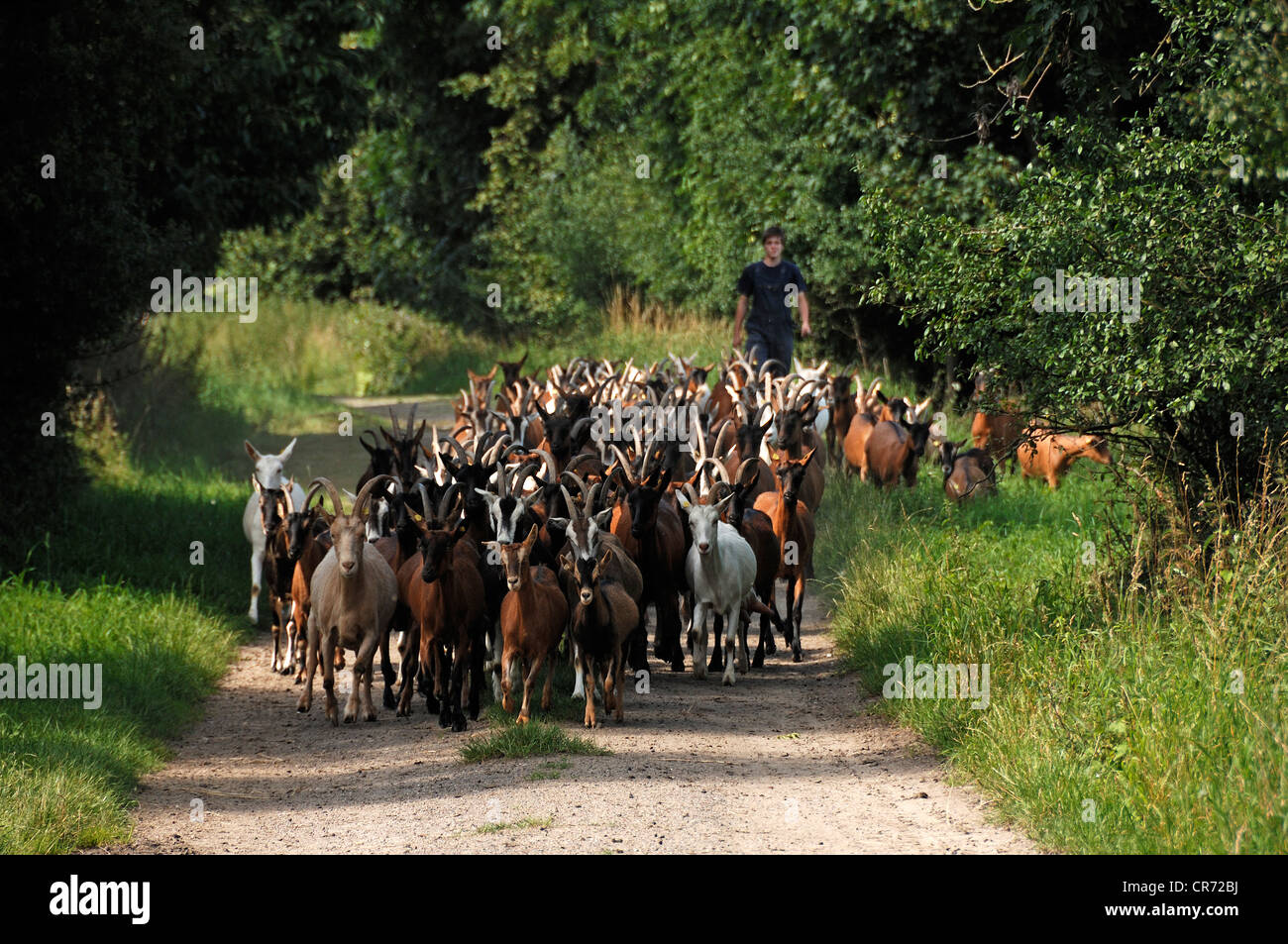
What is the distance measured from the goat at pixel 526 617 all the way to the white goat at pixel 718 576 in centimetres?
147

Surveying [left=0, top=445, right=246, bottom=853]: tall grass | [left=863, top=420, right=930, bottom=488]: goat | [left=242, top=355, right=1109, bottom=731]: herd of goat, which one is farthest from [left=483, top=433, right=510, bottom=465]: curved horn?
[left=863, top=420, right=930, bottom=488]: goat

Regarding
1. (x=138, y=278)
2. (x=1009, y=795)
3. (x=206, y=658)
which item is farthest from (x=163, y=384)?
(x=1009, y=795)

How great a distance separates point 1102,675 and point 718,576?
3470mm

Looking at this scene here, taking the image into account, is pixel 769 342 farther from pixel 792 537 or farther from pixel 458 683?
pixel 458 683

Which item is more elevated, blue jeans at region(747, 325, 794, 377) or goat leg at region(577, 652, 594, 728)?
blue jeans at region(747, 325, 794, 377)

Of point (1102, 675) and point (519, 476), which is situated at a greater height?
point (519, 476)

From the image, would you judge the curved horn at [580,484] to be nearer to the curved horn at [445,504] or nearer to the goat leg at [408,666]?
the curved horn at [445,504]

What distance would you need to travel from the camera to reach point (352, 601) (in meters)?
10.4

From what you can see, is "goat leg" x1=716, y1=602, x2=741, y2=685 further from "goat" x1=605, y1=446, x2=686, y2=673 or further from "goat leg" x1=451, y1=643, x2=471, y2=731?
"goat leg" x1=451, y1=643, x2=471, y2=731

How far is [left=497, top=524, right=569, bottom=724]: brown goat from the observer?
970cm

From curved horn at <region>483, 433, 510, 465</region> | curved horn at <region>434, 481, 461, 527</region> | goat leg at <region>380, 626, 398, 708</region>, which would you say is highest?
curved horn at <region>483, 433, 510, 465</region>

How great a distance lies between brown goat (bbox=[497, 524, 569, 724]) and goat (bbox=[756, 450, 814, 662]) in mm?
2729

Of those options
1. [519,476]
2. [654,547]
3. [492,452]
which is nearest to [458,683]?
[519,476]

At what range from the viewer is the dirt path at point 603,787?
24.6 ft
